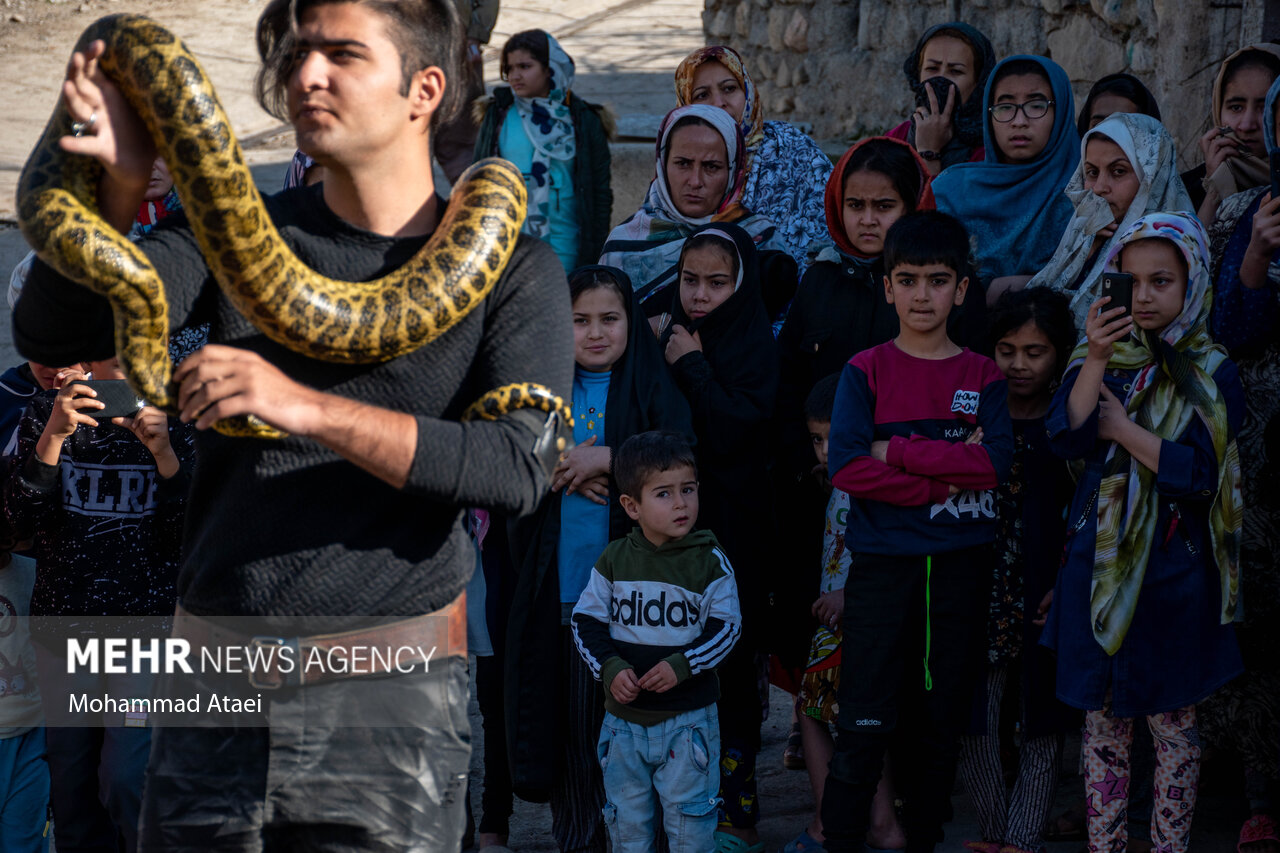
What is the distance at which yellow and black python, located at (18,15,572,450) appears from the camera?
186 cm

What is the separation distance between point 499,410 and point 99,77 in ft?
2.55

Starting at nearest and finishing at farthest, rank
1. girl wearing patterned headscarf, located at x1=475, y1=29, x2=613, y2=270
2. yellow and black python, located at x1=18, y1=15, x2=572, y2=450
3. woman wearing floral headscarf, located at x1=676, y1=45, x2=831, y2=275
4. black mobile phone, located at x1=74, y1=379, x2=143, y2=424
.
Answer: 1. yellow and black python, located at x1=18, y1=15, x2=572, y2=450
2. black mobile phone, located at x1=74, y1=379, x2=143, y2=424
3. woman wearing floral headscarf, located at x1=676, y1=45, x2=831, y2=275
4. girl wearing patterned headscarf, located at x1=475, y1=29, x2=613, y2=270

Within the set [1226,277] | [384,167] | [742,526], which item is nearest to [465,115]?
[742,526]

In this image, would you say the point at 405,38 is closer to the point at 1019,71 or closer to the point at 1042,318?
the point at 1042,318

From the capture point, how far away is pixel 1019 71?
4844 millimetres

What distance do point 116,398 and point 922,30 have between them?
6.17 m

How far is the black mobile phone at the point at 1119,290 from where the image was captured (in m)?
3.58

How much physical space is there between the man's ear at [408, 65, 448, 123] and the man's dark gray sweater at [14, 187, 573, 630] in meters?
0.21

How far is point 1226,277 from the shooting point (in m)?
4.03

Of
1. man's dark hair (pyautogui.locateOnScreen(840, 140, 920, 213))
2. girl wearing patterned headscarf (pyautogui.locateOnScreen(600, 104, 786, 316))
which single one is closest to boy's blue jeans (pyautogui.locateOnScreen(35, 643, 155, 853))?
girl wearing patterned headscarf (pyautogui.locateOnScreen(600, 104, 786, 316))

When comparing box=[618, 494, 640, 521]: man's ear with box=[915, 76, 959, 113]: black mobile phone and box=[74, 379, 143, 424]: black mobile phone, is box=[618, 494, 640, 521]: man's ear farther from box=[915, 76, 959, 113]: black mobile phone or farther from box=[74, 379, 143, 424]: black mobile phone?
box=[915, 76, 959, 113]: black mobile phone

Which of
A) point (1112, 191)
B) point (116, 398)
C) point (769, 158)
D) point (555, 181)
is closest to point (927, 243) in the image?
point (1112, 191)

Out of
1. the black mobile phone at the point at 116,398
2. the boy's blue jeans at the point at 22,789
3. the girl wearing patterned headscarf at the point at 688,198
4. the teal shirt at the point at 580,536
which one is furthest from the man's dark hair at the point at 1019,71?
the boy's blue jeans at the point at 22,789

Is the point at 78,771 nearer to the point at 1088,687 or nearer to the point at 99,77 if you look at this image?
the point at 99,77
